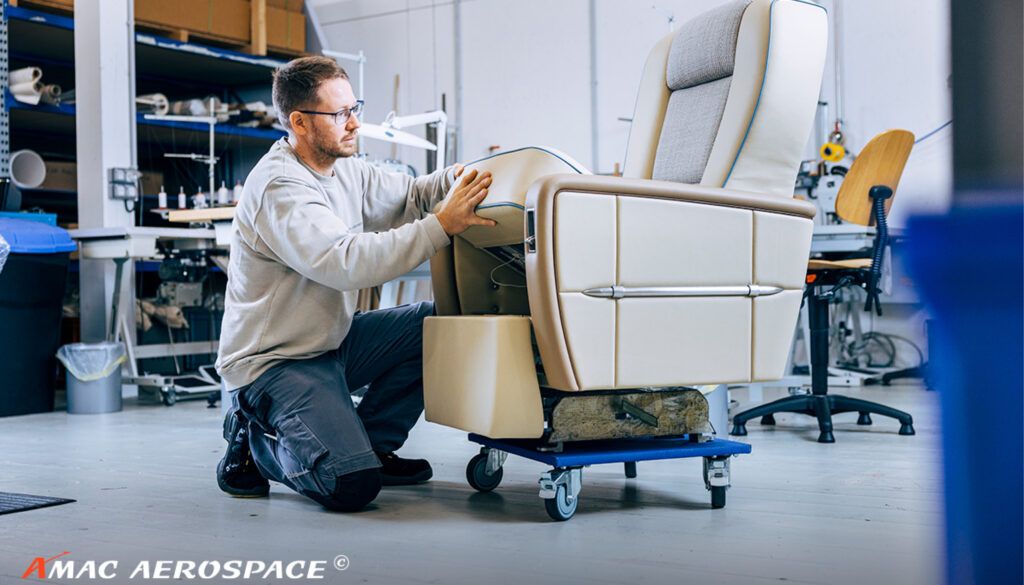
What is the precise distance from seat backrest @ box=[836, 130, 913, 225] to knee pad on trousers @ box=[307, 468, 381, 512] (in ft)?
6.52

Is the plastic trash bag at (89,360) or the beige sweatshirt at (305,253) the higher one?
the beige sweatshirt at (305,253)

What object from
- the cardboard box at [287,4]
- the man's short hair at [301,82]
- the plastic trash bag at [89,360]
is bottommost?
the plastic trash bag at [89,360]

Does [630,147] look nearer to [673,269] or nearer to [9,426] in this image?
[673,269]

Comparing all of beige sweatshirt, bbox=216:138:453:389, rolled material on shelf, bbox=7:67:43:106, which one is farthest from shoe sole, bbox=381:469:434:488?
rolled material on shelf, bbox=7:67:43:106

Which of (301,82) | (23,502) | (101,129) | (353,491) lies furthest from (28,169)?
(353,491)

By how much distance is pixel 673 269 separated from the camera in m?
1.80

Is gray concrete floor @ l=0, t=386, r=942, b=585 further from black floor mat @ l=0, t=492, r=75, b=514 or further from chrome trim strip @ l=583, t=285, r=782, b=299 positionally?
chrome trim strip @ l=583, t=285, r=782, b=299

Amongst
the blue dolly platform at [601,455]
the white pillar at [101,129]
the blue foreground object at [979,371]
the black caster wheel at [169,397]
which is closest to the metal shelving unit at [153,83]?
the white pillar at [101,129]

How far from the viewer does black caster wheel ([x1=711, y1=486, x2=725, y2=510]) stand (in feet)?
6.32

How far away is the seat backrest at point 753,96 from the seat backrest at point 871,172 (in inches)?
51.4

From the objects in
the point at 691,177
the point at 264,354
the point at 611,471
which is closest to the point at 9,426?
the point at 264,354

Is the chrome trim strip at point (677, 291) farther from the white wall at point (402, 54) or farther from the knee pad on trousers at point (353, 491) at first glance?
the white wall at point (402, 54)

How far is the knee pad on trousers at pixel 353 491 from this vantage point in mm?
1918

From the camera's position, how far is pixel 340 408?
198cm
